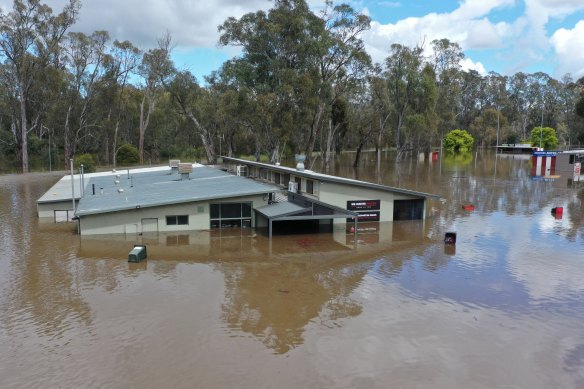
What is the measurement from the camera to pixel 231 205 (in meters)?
28.0

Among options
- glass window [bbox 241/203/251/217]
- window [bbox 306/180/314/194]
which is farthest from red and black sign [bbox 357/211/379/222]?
glass window [bbox 241/203/251/217]

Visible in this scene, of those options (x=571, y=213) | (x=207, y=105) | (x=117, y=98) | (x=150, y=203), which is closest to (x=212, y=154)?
(x=207, y=105)

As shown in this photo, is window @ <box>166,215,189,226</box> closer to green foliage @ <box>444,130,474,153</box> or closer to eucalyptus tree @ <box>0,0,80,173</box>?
eucalyptus tree @ <box>0,0,80,173</box>

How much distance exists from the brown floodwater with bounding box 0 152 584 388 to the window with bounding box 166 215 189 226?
3.48 ft

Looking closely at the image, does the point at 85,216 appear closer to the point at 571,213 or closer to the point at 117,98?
the point at 571,213

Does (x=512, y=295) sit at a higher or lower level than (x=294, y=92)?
lower

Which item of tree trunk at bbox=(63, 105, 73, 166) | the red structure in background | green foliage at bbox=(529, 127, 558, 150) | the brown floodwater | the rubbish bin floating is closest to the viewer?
the brown floodwater

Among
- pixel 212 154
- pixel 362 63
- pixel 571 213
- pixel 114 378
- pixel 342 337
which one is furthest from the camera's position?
pixel 212 154

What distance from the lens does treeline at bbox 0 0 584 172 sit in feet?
164

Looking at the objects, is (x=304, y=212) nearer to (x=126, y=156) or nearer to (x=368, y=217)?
(x=368, y=217)

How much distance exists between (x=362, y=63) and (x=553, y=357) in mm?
46779

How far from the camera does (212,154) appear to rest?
Answer: 226 feet

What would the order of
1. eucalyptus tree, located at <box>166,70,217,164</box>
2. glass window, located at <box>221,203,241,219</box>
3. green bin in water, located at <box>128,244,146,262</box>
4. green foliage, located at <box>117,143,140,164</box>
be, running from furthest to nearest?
green foliage, located at <box>117,143,140,164</box>
eucalyptus tree, located at <box>166,70,217,164</box>
glass window, located at <box>221,203,241,219</box>
green bin in water, located at <box>128,244,146,262</box>

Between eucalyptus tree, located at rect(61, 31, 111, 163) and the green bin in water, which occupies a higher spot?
eucalyptus tree, located at rect(61, 31, 111, 163)
